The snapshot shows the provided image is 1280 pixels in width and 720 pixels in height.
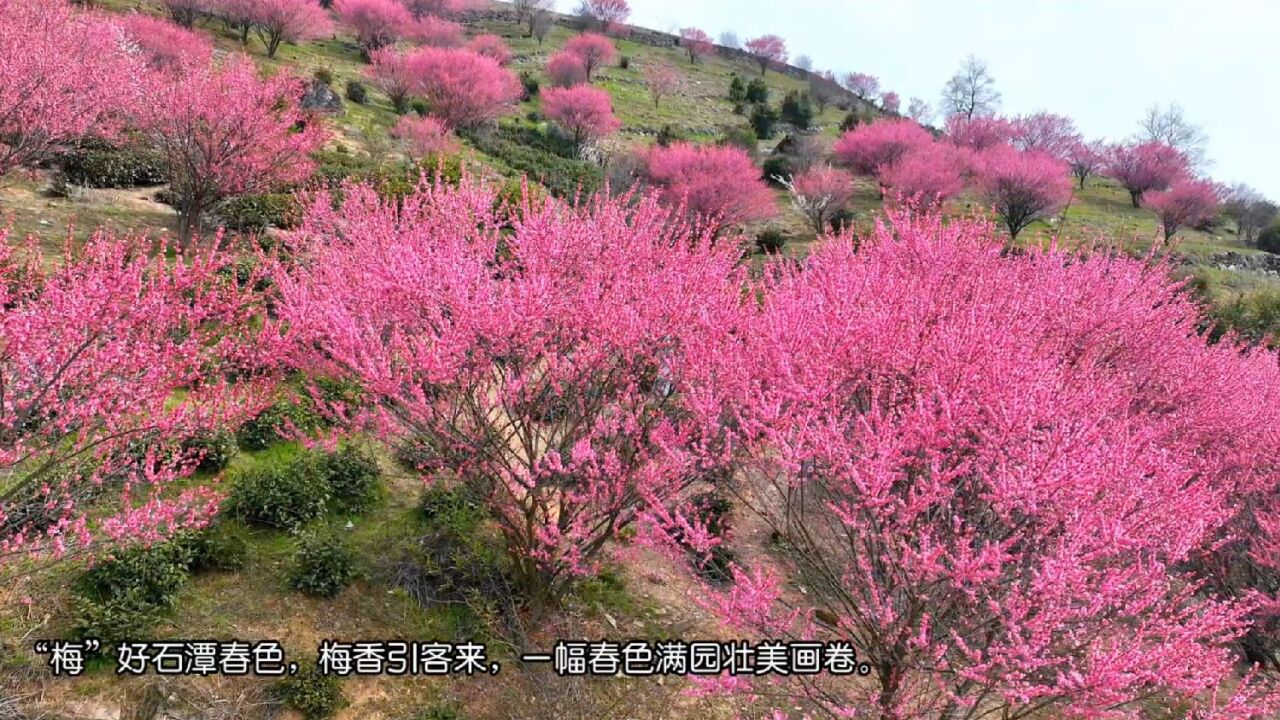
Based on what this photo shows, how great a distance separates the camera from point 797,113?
46.8m

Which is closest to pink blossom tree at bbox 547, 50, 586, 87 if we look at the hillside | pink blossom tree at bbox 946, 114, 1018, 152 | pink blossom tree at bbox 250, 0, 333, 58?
pink blossom tree at bbox 250, 0, 333, 58

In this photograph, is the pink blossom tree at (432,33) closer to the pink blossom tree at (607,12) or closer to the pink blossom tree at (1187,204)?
the pink blossom tree at (607,12)

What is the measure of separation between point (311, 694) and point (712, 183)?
22.7m

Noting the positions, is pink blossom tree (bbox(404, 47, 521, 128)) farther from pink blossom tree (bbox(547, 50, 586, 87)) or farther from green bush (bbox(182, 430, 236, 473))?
green bush (bbox(182, 430, 236, 473))

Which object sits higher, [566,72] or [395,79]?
[566,72]

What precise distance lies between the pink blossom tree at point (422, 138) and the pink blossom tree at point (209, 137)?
9.67 meters

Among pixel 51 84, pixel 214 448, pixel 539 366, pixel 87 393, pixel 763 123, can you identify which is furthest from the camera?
pixel 763 123

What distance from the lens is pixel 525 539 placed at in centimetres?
652

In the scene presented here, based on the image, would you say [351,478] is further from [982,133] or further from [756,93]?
[756,93]

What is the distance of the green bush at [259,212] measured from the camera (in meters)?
13.8

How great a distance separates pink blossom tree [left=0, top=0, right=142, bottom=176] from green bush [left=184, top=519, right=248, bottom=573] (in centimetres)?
900

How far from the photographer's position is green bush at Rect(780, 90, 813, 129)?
4656 centimetres

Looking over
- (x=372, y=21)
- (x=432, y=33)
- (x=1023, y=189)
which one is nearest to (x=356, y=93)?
(x=372, y=21)

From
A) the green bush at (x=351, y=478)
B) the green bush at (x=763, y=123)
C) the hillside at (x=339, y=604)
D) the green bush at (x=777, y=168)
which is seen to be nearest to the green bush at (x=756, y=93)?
the green bush at (x=763, y=123)
